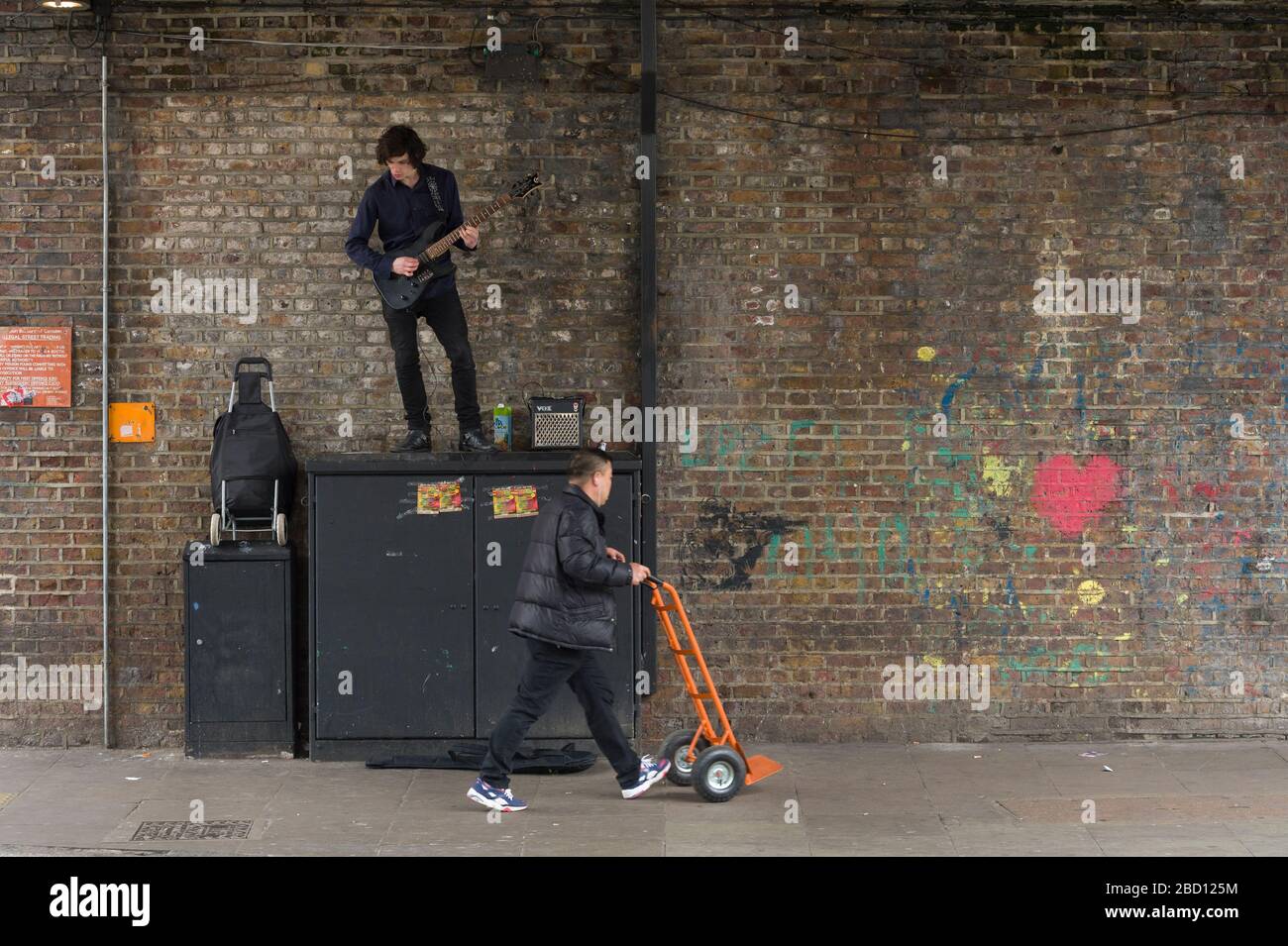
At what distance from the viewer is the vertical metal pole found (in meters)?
8.98

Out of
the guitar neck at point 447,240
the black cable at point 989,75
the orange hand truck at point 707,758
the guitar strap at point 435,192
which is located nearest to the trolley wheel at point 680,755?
the orange hand truck at point 707,758

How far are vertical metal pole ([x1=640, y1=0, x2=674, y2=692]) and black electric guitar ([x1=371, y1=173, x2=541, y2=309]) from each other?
0.74 m

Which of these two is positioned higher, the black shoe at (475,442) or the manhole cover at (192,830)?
the black shoe at (475,442)

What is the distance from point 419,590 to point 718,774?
2.13 meters

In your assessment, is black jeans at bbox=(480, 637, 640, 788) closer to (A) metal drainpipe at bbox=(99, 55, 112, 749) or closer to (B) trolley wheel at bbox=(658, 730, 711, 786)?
(B) trolley wheel at bbox=(658, 730, 711, 786)

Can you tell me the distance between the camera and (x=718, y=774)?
310 inches

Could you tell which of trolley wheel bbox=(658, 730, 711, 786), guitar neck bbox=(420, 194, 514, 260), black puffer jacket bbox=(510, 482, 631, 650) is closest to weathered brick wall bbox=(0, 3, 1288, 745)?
guitar neck bbox=(420, 194, 514, 260)

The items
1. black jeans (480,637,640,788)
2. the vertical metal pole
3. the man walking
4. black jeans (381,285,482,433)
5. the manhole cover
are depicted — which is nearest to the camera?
the manhole cover

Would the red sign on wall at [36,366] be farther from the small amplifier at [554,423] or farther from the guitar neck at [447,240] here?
the small amplifier at [554,423]

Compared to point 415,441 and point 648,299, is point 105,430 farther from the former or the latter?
point 648,299

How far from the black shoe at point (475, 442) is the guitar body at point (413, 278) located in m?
0.85

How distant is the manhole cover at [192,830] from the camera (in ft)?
24.3

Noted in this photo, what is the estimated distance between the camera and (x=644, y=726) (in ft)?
30.6

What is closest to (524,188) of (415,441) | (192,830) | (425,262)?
(425,262)
